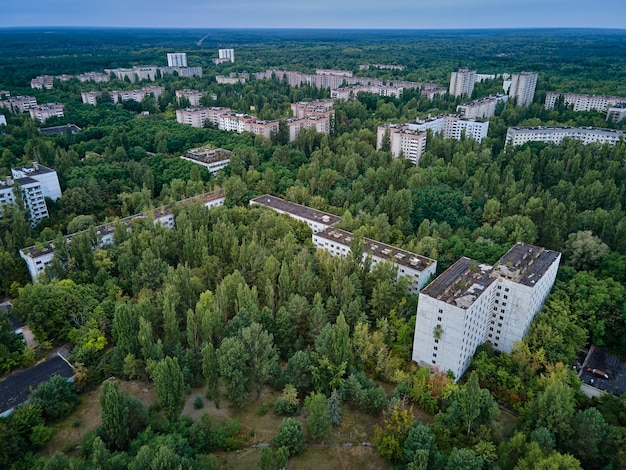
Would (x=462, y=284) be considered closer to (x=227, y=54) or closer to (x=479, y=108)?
(x=479, y=108)

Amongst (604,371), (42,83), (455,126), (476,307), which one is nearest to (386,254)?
(476,307)

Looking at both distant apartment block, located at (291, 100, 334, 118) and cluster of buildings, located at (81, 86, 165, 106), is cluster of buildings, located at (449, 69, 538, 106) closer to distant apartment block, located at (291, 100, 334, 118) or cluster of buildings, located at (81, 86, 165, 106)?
distant apartment block, located at (291, 100, 334, 118)

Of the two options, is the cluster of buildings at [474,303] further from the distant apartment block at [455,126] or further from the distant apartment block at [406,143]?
the distant apartment block at [455,126]

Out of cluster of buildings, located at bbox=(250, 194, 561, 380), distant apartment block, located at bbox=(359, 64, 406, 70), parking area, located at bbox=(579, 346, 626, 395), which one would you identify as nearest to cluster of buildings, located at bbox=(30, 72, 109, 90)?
distant apartment block, located at bbox=(359, 64, 406, 70)

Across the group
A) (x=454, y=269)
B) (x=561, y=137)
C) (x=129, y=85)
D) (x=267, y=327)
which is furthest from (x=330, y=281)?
(x=129, y=85)

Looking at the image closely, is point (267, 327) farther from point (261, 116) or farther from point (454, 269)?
point (261, 116)

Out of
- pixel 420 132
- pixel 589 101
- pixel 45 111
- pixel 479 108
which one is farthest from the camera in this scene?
pixel 589 101
